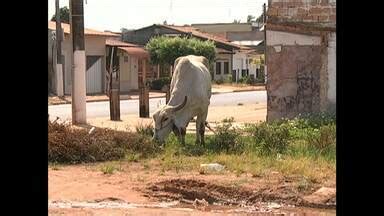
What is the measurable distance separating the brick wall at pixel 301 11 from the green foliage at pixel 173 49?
19.2 metres

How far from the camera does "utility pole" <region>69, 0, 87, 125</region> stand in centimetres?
1805

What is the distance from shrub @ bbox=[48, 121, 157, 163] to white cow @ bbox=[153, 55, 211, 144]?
2.53ft

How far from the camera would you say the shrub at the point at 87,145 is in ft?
36.3

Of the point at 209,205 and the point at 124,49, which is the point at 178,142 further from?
the point at 124,49

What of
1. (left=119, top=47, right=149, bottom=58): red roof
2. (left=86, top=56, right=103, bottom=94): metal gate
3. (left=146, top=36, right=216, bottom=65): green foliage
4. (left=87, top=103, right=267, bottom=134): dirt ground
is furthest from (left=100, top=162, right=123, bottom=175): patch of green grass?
(left=146, top=36, right=216, bottom=65): green foliage

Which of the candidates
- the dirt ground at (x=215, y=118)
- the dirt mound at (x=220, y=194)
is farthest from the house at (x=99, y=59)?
the dirt mound at (x=220, y=194)

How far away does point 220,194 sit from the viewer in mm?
8453

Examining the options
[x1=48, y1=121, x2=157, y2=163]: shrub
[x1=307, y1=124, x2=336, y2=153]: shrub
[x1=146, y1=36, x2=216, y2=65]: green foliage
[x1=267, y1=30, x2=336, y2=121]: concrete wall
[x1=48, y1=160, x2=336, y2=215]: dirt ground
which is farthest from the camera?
[x1=146, y1=36, x2=216, y2=65]: green foliage

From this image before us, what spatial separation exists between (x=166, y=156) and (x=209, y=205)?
3.53m

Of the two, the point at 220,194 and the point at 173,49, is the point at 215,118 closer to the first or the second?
the point at 220,194

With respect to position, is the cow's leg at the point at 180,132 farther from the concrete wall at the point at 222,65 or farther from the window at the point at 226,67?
the window at the point at 226,67

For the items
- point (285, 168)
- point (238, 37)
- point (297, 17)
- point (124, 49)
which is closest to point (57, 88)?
point (124, 49)

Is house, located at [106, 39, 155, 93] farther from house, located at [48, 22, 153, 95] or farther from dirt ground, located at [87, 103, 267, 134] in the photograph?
dirt ground, located at [87, 103, 267, 134]
